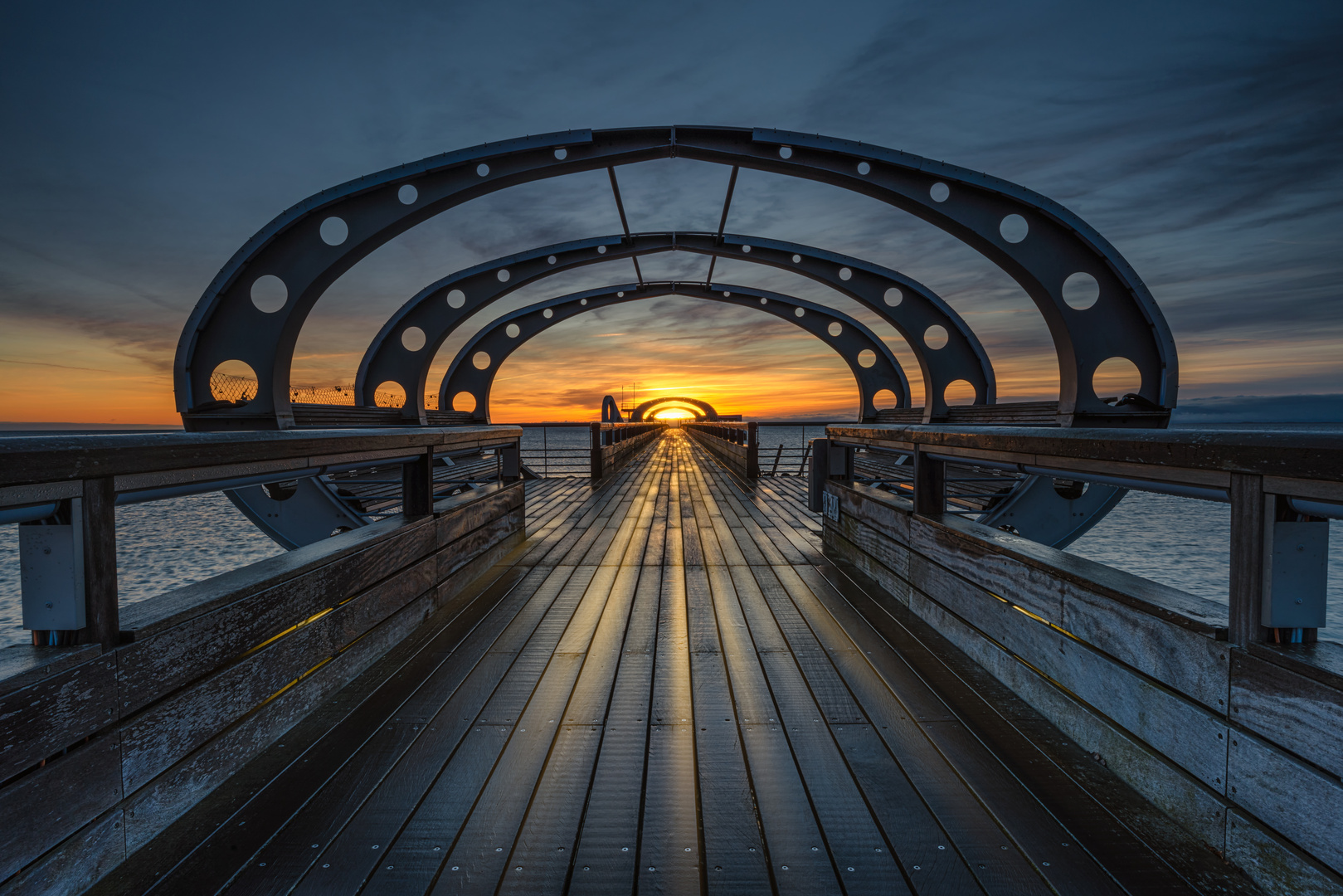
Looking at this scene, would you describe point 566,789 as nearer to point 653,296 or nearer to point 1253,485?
point 1253,485

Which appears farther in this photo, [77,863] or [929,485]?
[929,485]

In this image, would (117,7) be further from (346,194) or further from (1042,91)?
(1042,91)

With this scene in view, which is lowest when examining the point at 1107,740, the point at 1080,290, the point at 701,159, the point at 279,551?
the point at 279,551

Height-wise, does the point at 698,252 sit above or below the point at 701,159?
below

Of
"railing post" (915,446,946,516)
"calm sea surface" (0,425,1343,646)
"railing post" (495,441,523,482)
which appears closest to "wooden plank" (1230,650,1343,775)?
"railing post" (915,446,946,516)

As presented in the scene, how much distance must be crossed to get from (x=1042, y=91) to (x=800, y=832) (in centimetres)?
1017

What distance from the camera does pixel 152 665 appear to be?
1.47 m

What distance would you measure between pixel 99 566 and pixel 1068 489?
8.88 metres

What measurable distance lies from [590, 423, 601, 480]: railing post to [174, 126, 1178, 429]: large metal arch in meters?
5.52

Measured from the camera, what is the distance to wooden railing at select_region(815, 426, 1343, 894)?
1.17 m

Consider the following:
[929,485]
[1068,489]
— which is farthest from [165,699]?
[1068,489]

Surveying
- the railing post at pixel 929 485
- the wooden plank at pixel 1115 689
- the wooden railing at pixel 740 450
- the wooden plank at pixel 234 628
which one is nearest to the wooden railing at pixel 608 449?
the wooden railing at pixel 740 450

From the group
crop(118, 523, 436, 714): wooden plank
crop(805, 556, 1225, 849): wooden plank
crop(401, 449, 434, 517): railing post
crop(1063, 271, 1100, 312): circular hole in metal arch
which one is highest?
crop(1063, 271, 1100, 312): circular hole in metal arch

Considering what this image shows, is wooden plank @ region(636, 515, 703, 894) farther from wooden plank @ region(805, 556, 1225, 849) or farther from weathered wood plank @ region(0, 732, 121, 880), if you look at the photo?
weathered wood plank @ region(0, 732, 121, 880)
